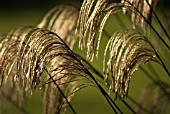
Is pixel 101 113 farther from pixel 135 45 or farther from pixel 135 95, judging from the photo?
pixel 135 45

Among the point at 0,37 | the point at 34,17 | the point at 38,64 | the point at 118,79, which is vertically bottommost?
the point at 118,79

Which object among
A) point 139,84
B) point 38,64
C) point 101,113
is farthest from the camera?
point 139,84

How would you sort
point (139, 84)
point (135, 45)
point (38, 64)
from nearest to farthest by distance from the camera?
point (38, 64), point (135, 45), point (139, 84)

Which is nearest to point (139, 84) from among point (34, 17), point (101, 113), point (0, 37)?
point (101, 113)

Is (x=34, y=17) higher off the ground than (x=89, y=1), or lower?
higher

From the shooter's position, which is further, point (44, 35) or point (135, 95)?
point (135, 95)

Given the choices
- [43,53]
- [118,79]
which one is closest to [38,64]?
[43,53]
